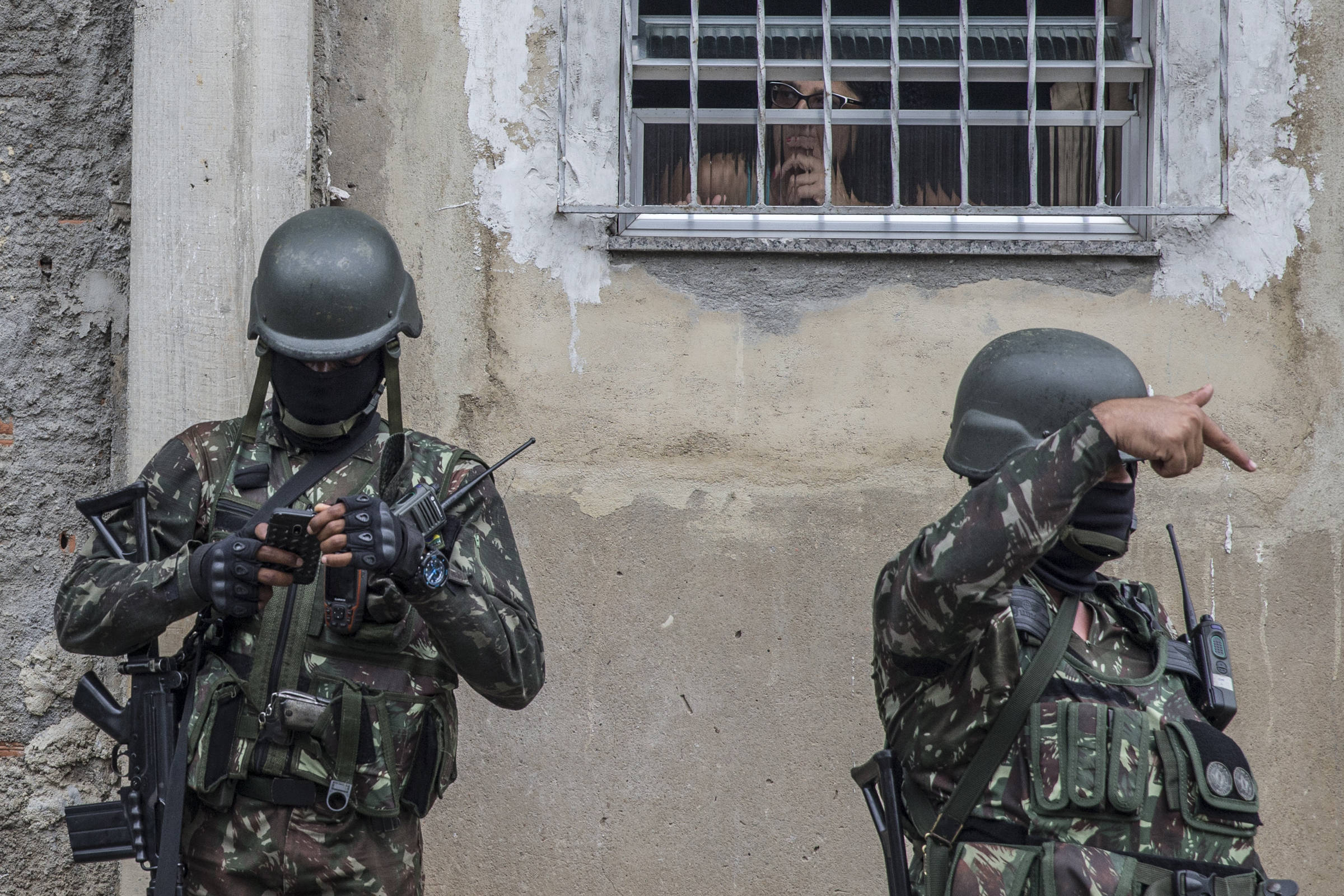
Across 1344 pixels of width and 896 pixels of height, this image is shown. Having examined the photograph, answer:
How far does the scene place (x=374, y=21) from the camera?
3.46 meters

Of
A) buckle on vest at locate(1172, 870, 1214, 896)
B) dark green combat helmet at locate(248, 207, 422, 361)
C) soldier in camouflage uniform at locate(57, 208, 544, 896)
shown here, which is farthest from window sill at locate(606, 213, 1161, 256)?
buckle on vest at locate(1172, 870, 1214, 896)

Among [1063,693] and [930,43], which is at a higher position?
[930,43]

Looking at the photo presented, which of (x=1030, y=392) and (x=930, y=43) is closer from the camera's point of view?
(x=1030, y=392)

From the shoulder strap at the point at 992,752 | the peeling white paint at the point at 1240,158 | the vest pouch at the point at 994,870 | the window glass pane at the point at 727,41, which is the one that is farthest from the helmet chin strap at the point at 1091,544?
the window glass pane at the point at 727,41

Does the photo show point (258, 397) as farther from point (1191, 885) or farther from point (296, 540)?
point (1191, 885)

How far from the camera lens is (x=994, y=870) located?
72.5 inches

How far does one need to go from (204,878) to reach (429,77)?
7.08ft

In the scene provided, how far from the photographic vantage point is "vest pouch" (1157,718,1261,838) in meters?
1.85

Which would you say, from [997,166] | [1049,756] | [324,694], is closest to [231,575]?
[324,694]

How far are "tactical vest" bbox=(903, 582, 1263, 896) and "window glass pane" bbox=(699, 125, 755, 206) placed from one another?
1.96 m

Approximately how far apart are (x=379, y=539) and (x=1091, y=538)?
1.14 m

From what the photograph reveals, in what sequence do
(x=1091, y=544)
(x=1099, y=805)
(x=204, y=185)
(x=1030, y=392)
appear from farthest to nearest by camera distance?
(x=204, y=185), (x=1030, y=392), (x=1091, y=544), (x=1099, y=805)

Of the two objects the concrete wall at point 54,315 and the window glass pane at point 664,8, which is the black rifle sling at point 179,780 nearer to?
the concrete wall at point 54,315

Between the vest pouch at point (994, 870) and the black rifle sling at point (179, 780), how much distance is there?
51.2 inches
